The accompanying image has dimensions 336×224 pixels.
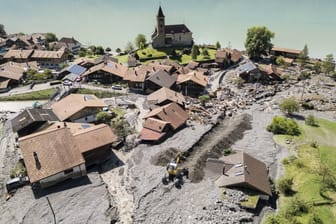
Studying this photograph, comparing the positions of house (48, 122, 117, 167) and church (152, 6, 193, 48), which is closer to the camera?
house (48, 122, 117, 167)

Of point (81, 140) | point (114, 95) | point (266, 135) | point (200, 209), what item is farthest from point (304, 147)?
point (114, 95)

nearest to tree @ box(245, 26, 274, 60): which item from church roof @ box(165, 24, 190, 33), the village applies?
the village

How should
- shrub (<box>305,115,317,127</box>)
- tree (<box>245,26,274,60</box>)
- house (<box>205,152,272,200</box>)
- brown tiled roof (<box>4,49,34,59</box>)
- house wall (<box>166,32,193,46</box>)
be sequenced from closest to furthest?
house (<box>205,152,272,200</box>), shrub (<box>305,115,317,127</box>), brown tiled roof (<box>4,49,34,59</box>), tree (<box>245,26,274,60</box>), house wall (<box>166,32,193,46</box>)

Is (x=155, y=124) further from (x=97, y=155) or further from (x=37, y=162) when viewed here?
(x=37, y=162)

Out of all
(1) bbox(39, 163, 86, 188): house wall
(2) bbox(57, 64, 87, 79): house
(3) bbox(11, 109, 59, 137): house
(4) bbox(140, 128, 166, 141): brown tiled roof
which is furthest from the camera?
(2) bbox(57, 64, 87, 79): house

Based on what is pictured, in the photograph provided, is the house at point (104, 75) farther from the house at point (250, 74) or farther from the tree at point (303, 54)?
the tree at point (303, 54)

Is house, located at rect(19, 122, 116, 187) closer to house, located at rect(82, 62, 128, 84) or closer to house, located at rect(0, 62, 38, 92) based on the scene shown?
house, located at rect(82, 62, 128, 84)

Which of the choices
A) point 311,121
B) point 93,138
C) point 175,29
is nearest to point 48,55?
point 175,29
